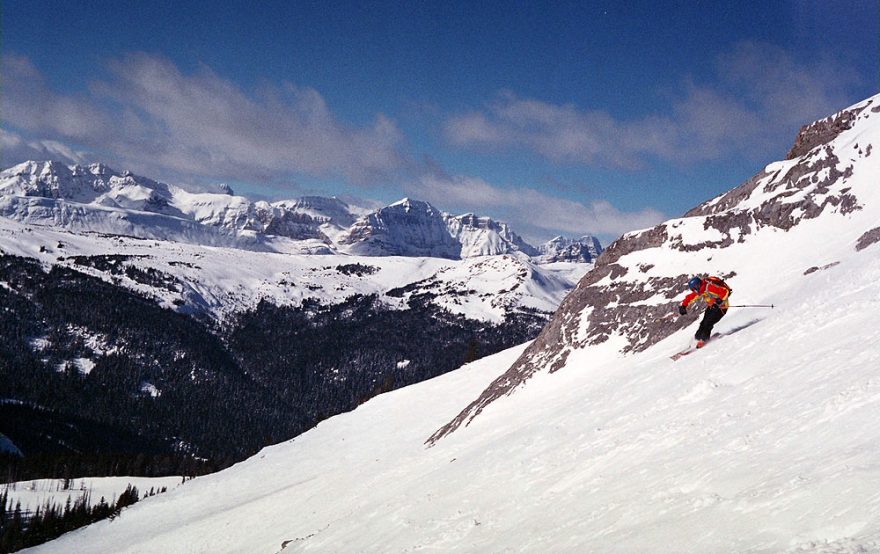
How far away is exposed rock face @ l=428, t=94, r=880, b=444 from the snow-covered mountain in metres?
0.22

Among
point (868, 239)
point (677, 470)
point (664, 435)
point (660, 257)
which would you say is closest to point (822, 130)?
point (660, 257)

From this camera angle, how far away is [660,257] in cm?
5431

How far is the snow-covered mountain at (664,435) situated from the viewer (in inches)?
395

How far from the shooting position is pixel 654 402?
19.3m

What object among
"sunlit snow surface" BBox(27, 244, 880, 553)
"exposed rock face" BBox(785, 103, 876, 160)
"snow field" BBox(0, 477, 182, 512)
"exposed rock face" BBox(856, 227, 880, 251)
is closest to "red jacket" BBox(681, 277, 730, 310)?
"sunlit snow surface" BBox(27, 244, 880, 553)

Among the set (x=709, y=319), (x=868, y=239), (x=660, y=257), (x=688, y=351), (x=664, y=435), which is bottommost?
(x=664, y=435)

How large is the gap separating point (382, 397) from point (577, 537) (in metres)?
80.4

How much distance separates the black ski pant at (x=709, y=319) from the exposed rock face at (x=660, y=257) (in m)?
14.0

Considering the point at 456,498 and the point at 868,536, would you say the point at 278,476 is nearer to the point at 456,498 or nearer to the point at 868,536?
the point at 456,498

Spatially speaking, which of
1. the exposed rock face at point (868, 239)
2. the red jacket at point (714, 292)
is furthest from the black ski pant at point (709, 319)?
the exposed rock face at point (868, 239)

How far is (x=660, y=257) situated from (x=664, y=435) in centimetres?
4230

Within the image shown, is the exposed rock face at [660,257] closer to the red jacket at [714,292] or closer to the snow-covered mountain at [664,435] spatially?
the snow-covered mountain at [664,435]

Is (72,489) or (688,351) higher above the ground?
(688,351)

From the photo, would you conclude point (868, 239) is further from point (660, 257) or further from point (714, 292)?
point (714, 292)
